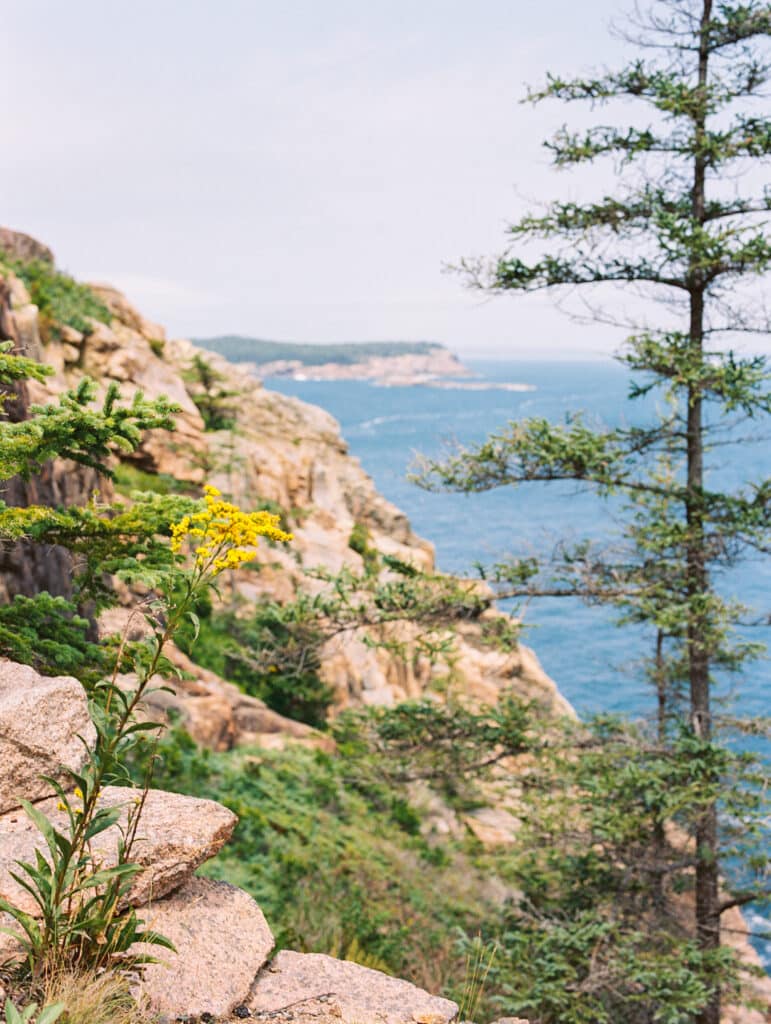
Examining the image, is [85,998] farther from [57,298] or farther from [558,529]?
[558,529]

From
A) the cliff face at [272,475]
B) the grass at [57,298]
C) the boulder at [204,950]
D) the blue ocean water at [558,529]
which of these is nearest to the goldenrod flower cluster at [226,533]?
the boulder at [204,950]

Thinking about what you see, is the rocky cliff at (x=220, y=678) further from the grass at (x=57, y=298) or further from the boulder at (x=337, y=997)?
the grass at (x=57, y=298)

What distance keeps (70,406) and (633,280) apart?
22.7ft

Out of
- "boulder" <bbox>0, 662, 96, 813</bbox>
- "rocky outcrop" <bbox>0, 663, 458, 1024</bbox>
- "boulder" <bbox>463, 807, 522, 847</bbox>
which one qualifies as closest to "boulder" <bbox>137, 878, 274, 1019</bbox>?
"rocky outcrop" <bbox>0, 663, 458, 1024</bbox>

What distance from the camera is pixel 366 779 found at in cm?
993

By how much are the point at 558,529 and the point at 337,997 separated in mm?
43772

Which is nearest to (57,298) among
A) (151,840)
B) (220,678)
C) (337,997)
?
(220,678)

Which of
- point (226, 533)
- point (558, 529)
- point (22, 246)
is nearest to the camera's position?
point (226, 533)

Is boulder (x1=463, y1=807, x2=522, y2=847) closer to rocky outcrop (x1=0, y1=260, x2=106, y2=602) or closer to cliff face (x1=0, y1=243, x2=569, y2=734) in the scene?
cliff face (x1=0, y1=243, x2=569, y2=734)

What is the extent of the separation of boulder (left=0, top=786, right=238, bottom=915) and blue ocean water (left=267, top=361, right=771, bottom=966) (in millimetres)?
4997

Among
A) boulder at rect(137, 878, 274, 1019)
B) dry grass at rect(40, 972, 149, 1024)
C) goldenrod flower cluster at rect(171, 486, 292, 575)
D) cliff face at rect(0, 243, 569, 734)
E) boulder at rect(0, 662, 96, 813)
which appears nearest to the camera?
dry grass at rect(40, 972, 149, 1024)

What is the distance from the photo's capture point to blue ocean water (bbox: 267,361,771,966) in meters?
14.4

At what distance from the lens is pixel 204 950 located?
391cm

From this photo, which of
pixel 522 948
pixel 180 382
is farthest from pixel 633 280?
pixel 180 382
